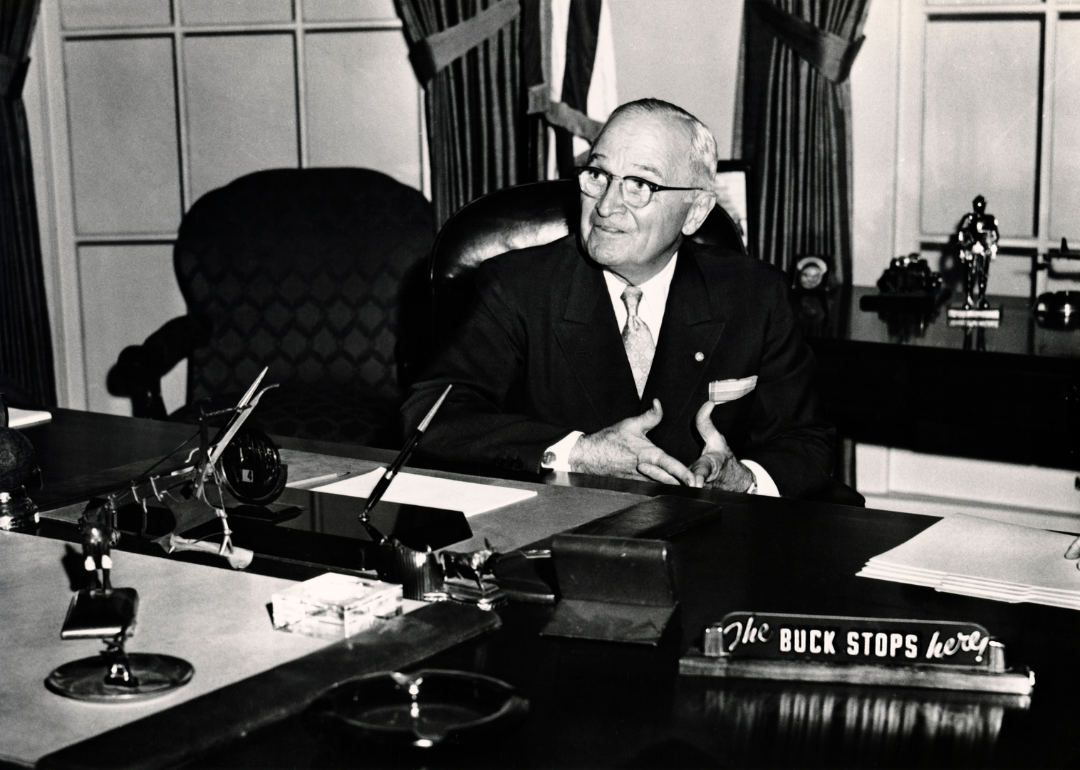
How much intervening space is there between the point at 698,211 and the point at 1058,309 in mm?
1469

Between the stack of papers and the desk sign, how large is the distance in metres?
0.24

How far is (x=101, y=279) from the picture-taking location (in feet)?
17.2

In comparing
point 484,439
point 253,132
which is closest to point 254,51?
point 253,132

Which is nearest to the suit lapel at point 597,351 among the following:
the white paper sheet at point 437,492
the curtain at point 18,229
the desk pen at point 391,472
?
the white paper sheet at point 437,492

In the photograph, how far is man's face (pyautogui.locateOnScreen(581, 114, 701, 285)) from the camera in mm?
2506

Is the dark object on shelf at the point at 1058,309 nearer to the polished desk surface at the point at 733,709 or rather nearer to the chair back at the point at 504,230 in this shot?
the chair back at the point at 504,230

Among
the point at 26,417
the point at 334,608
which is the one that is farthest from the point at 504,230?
the point at 334,608

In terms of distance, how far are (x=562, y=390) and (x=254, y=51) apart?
9.64 feet

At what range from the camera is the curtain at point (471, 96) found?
4504mm

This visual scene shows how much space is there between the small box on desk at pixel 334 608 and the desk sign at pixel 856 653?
12.2 inches

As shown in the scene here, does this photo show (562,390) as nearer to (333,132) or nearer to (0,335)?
(333,132)

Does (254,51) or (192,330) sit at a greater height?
(254,51)

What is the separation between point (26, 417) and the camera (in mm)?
2412

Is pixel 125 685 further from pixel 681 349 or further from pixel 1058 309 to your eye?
pixel 1058 309
